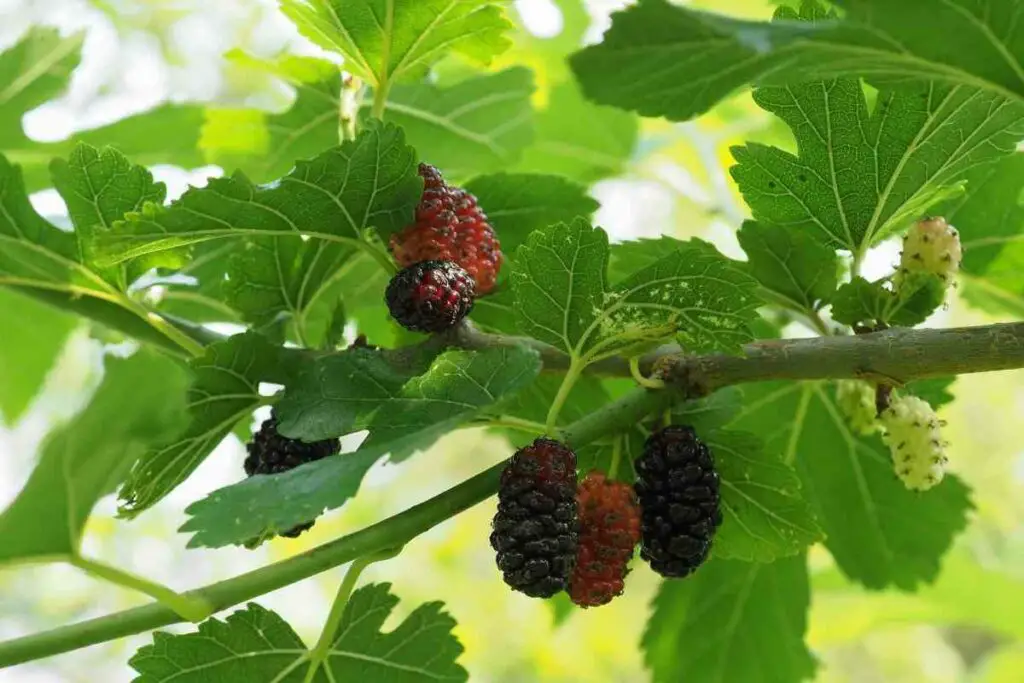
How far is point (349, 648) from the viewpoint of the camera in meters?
0.81

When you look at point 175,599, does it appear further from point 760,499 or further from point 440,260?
point 760,499

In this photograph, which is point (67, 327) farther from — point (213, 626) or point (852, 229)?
point (852, 229)

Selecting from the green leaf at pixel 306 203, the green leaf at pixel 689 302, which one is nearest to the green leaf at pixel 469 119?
the green leaf at pixel 306 203

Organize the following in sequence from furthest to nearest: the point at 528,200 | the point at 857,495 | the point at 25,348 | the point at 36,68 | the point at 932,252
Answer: the point at 25,348
the point at 36,68
the point at 857,495
the point at 528,200
the point at 932,252

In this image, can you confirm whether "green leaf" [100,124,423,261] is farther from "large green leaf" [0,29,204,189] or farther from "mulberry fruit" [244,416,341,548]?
"large green leaf" [0,29,204,189]

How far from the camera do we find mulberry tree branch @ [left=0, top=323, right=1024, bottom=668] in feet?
2.08

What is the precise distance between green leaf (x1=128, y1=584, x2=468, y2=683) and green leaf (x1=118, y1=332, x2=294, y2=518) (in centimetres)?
11

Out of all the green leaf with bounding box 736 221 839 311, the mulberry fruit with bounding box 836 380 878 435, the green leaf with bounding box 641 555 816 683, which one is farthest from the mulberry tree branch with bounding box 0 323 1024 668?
the green leaf with bounding box 641 555 816 683

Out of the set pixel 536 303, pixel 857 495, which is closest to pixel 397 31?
pixel 536 303

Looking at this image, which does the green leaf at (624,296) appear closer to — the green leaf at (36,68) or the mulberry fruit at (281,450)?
the mulberry fruit at (281,450)

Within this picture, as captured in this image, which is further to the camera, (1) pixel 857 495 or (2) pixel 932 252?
(1) pixel 857 495

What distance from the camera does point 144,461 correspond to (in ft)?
2.45

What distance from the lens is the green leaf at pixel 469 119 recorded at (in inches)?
48.5

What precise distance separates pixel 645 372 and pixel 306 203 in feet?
0.91
